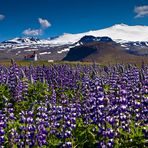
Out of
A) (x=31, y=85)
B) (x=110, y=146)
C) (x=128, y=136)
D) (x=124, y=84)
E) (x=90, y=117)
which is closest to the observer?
(x=110, y=146)

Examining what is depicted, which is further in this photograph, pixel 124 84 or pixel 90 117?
pixel 124 84

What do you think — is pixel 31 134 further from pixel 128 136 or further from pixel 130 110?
pixel 130 110

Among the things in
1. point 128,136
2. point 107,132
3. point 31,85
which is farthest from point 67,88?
point 107,132

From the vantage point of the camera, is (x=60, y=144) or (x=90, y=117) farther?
(x=90, y=117)

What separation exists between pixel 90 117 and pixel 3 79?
983 centimetres

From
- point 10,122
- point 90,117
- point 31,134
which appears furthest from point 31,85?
point 31,134

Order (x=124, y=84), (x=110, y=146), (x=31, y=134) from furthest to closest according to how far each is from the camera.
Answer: (x=124, y=84), (x=31, y=134), (x=110, y=146)

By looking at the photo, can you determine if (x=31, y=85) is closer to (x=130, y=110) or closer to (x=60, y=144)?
(x=130, y=110)

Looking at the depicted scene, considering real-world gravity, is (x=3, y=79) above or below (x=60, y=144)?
above

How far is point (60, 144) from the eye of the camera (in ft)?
27.5

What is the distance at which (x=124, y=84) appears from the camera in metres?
13.0

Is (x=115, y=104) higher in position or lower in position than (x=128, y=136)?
higher

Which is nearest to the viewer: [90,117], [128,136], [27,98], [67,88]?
[128,136]

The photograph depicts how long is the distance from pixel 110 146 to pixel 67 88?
36.9 feet
